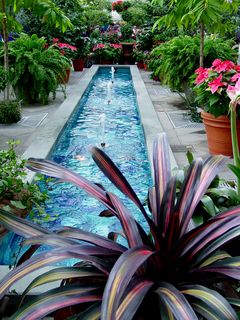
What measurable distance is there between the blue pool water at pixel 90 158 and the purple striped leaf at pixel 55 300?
0.65 meters

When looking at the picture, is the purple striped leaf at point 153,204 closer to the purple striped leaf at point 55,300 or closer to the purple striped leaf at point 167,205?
the purple striped leaf at point 167,205

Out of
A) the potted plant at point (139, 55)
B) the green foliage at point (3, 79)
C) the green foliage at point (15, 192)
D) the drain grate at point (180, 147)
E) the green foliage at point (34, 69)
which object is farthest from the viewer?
the potted plant at point (139, 55)

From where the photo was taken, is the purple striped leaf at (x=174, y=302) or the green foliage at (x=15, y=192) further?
the green foliage at (x=15, y=192)

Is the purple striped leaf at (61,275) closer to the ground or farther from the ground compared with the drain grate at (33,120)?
farther from the ground

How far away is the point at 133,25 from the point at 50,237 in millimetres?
18735

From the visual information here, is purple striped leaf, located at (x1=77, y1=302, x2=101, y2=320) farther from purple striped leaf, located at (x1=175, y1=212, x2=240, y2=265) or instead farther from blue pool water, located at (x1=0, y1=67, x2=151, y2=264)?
blue pool water, located at (x1=0, y1=67, x2=151, y2=264)

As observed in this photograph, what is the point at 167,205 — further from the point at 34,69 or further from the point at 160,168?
the point at 34,69

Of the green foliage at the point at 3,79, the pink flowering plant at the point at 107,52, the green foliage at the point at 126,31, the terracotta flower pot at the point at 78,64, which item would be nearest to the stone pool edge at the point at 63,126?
the green foliage at the point at 3,79

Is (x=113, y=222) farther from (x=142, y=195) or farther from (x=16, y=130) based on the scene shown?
(x=16, y=130)

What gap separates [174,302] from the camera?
1.44 metres

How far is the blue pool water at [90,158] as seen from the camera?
394 centimetres

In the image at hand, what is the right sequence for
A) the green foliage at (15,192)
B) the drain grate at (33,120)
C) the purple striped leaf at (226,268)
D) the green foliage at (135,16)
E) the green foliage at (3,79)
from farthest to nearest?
the green foliage at (135,16)
the drain grate at (33,120)
the green foliage at (3,79)
the green foliage at (15,192)
the purple striped leaf at (226,268)

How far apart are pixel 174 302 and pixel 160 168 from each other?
743 mm

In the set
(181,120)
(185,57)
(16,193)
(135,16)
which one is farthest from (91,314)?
(135,16)
